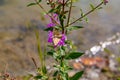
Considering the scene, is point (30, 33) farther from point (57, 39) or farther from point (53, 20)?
point (57, 39)

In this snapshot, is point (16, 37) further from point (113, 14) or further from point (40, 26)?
point (113, 14)

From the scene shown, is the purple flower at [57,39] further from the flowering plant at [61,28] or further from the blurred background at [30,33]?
the blurred background at [30,33]

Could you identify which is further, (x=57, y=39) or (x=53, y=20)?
(x=53, y=20)

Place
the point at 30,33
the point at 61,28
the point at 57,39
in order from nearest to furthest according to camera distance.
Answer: the point at 57,39
the point at 61,28
the point at 30,33

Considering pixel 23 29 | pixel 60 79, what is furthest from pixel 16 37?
pixel 60 79

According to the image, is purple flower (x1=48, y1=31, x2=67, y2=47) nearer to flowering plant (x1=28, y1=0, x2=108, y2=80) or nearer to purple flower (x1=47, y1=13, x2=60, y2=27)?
flowering plant (x1=28, y1=0, x2=108, y2=80)

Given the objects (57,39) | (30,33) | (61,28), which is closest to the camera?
(57,39)

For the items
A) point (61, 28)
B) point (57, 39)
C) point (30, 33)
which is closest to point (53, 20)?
point (61, 28)

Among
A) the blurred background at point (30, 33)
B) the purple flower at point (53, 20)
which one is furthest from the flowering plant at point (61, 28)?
the blurred background at point (30, 33)
